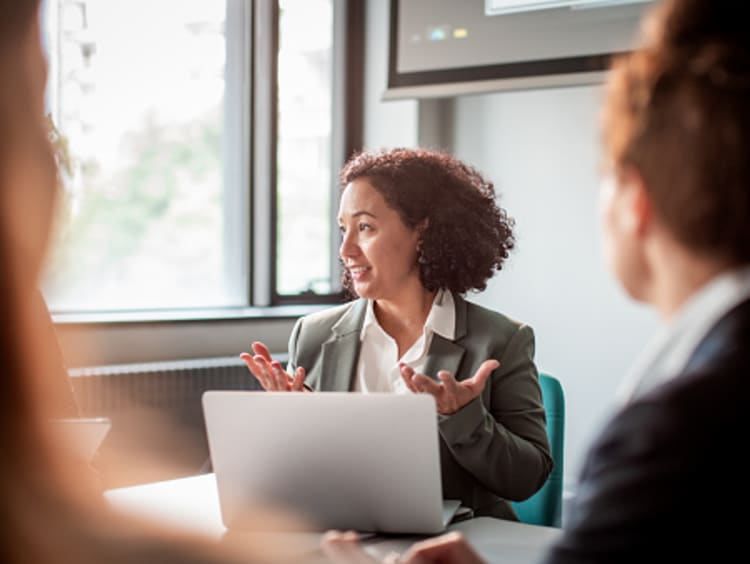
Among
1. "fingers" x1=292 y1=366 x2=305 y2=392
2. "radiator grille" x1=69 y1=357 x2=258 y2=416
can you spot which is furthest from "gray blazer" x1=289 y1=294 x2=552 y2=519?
"radiator grille" x1=69 y1=357 x2=258 y2=416

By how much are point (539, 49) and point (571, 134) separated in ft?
1.45

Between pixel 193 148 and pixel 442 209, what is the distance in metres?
2.19

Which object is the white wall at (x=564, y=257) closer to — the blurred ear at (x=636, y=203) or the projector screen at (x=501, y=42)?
the projector screen at (x=501, y=42)

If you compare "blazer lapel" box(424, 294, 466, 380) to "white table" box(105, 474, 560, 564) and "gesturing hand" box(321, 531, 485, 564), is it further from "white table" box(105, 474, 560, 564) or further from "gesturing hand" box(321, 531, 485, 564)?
"gesturing hand" box(321, 531, 485, 564)

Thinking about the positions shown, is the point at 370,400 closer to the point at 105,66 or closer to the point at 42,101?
the point at 42,101

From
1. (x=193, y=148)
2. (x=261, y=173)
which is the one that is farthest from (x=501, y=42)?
(x=193, y=148)

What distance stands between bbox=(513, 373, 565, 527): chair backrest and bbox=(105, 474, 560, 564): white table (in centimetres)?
35

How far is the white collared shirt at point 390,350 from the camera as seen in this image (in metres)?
2.27

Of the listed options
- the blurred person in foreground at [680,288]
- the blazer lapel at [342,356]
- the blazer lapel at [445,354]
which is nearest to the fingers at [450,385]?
the blazer lapel at [445,354]

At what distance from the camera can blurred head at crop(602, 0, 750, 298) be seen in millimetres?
800

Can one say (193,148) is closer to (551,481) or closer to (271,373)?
(271,373)

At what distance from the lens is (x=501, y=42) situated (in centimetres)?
399

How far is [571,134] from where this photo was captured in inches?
164

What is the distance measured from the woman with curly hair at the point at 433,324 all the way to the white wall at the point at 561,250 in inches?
63.5
